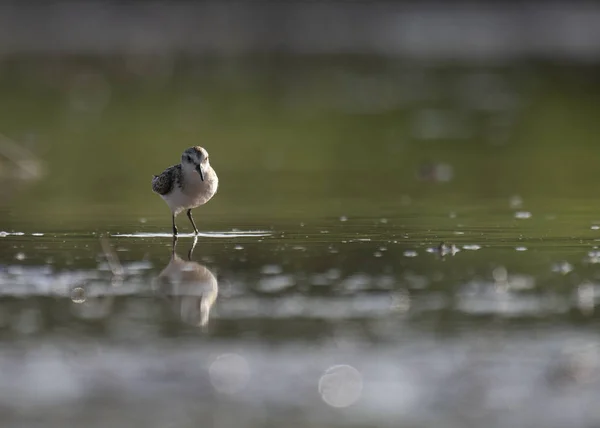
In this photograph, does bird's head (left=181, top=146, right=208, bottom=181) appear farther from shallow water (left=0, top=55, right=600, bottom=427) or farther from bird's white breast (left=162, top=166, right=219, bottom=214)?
shallow water (left=0, top=55, right=600, bottom=427)

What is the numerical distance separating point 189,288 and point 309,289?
0.73 m

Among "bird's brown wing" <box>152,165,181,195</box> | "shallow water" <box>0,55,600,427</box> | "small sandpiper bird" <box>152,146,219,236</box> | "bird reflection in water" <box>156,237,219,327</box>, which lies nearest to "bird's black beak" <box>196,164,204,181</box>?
"small sandpiper bird" <box>152,146,219,236</box>

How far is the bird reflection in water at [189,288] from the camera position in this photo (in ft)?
23.5

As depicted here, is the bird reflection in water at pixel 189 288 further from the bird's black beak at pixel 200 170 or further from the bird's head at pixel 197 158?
the bird's head at pixel 197 158

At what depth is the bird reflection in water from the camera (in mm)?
7161

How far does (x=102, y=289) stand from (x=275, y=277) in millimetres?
1070

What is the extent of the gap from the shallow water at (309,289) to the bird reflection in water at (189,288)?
0.03m

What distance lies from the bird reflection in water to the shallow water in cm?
3

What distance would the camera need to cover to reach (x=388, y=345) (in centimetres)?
637

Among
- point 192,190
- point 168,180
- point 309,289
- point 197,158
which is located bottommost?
point 309,289

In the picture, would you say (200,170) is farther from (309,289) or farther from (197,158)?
(309,289)

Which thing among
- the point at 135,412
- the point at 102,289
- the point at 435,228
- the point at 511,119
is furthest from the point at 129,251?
the point at 511,119

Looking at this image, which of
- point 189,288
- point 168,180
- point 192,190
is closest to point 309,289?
point 189,288

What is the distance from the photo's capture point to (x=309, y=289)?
25.4 feet
